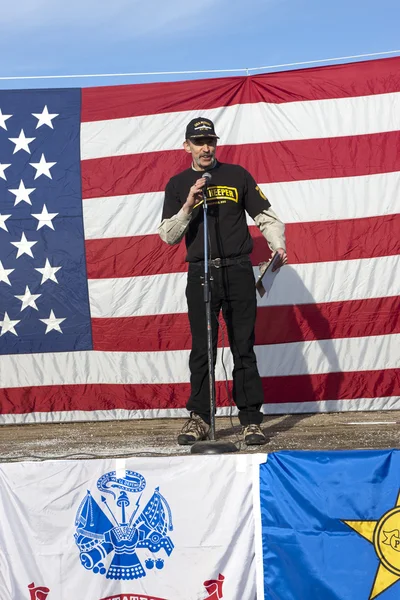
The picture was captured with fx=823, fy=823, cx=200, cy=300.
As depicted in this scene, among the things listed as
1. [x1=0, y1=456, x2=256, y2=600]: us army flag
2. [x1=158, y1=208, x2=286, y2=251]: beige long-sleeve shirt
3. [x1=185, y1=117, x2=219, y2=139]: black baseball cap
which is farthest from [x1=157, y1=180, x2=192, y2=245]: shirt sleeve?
[x1=0, y1=456, x2=256, y2=600]: us army flag

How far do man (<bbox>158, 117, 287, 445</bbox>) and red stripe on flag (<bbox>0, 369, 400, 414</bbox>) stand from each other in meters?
0.95

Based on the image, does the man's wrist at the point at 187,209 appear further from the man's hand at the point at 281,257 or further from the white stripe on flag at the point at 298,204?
the white stripe on flag at the point at 298,204

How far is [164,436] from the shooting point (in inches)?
163

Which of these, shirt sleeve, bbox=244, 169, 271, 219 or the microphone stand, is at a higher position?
shirt sleeve, bbox=244, 169, 271, 219

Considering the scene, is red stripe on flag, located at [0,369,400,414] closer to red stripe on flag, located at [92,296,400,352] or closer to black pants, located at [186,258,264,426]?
red stripe on flag, located at [92,296,400,352]

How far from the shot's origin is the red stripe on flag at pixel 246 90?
4.76 metres

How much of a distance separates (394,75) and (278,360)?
1.77m

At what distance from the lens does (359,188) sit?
4703 mm

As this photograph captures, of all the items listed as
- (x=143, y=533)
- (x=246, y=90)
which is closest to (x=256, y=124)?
(x=246, y=90)

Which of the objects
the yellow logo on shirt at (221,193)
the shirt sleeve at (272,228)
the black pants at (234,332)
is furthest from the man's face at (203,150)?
the black pants at (234,332)

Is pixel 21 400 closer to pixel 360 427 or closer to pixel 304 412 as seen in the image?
pixel 304 412

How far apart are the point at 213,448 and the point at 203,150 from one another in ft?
4.35

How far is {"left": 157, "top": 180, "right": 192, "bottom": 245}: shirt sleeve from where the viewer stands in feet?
11.9

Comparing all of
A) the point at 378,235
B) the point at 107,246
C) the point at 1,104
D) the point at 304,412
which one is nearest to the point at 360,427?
the point at 304,412
